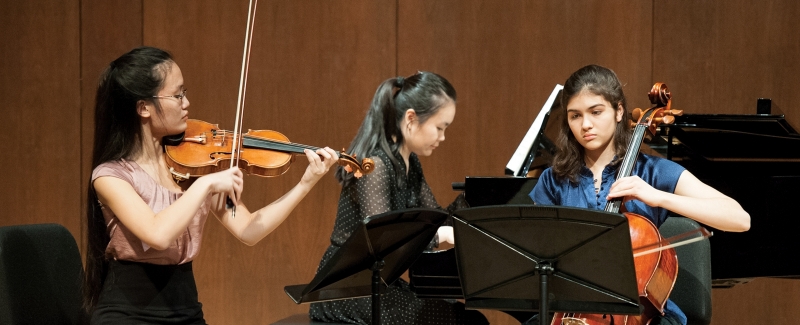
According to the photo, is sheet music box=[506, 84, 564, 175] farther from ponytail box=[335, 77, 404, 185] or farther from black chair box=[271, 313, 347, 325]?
black chair box=[271, 313, 347, 325]

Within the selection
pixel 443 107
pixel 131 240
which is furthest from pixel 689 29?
pixel 131 240

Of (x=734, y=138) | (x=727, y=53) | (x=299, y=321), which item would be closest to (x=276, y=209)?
(x=299, y=321)

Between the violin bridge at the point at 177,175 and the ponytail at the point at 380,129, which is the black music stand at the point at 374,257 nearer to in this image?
the violin bridge at the point at 177,175

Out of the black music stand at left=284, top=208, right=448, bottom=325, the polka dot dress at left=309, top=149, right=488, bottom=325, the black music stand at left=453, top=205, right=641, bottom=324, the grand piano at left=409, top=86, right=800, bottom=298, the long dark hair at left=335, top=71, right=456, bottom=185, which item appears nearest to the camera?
the black music stand at left=453, top=205, right=641, bottom=324

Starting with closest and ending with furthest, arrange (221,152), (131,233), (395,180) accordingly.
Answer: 1. (131,233)
2. (221,152)
3. (395,180)

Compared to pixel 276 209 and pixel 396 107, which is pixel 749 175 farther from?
pixel 276 209

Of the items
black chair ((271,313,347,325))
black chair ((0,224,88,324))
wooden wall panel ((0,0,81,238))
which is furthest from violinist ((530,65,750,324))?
wooden wall panel ((0,0,81,238))

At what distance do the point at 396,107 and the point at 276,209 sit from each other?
57cm

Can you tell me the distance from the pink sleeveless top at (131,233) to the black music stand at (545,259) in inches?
27.3

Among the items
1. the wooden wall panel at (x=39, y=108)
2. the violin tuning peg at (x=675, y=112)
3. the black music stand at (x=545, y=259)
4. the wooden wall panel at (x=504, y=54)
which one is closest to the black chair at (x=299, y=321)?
the black music stand at (x=545, y=259)

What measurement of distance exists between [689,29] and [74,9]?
3001 millimetres

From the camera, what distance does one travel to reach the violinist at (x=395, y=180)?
2361 mm

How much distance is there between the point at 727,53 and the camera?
13.4ft

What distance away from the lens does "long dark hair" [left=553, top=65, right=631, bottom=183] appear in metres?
2.15
